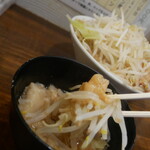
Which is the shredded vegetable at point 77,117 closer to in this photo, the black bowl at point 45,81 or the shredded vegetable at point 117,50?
the black bowl at point 45,81

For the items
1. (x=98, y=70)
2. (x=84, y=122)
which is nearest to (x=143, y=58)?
(x=98, y=70)

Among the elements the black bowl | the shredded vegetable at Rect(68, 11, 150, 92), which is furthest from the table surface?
the shredded vegetable at Rect(68, 11, 150, 92)

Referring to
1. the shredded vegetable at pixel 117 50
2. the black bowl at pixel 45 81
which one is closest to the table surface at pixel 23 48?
the black bowl at pixel 45 81

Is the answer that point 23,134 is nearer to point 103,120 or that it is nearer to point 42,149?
point 42,149

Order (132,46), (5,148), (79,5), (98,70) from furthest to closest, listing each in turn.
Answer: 1. (79,5)
2. (132,46)
3. (98,70)
4. (5,148)

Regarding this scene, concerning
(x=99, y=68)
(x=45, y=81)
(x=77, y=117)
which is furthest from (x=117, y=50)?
(x=77, y=117)

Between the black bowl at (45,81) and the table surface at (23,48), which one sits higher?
the black bowl at (45,81)
